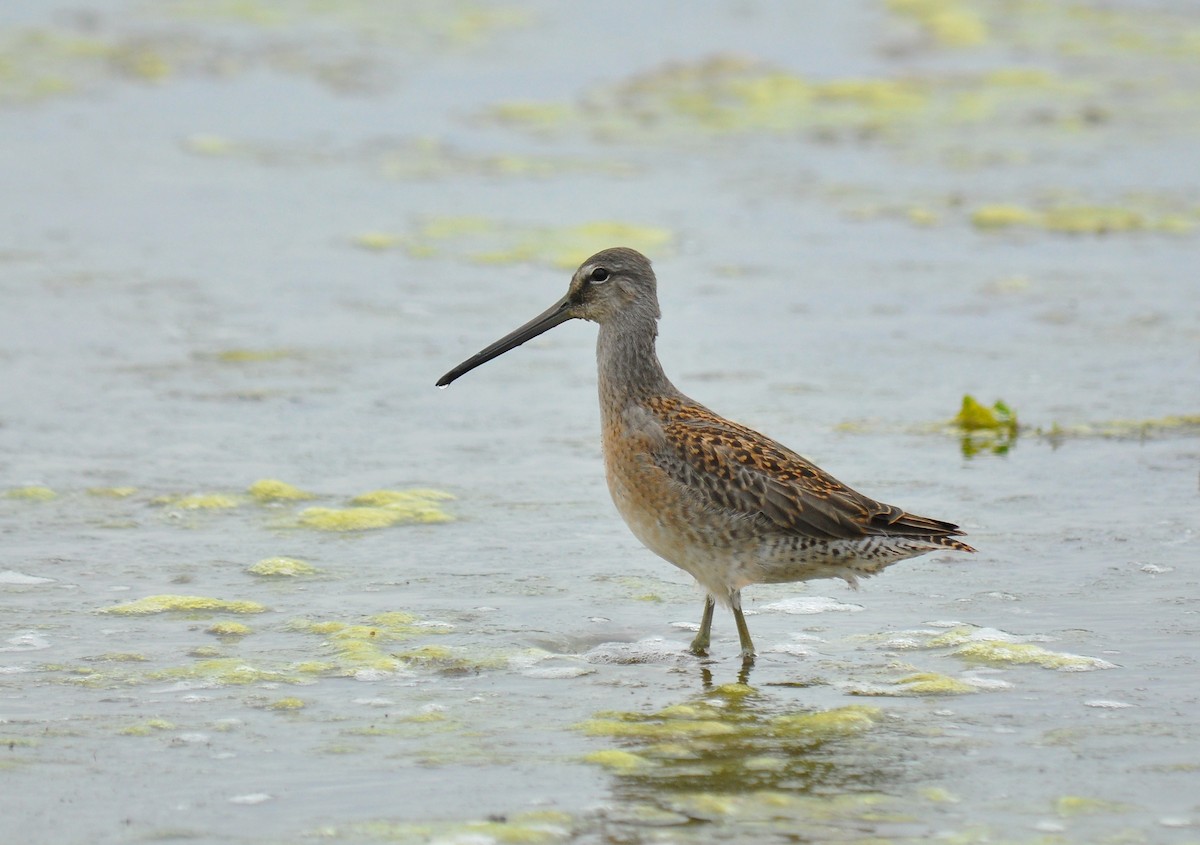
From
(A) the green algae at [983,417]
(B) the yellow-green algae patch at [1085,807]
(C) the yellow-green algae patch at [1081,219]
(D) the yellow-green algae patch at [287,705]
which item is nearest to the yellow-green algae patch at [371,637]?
(D) the yellow-green algae patch at [287,705]

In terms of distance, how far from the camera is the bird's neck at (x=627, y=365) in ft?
17.8

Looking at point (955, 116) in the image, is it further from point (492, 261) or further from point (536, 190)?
point (492, 261)

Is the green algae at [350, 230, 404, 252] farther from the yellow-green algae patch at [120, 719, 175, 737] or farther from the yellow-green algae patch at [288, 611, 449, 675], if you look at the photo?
the yellow-green algae patch at [120, 719, 175, 737]

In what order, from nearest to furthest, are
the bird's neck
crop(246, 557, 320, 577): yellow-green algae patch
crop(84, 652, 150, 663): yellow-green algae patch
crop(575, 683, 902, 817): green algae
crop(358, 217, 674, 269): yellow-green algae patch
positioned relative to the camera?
crop(575, 683, 902, 817): green algae < crop(84, 652, 150, 663): yellow-green algae patch < the bird's neck < crop(246, 557, 320, 577): yellow-green algae patch < crop(358, 217, 674, 269): yellow-green algae patch

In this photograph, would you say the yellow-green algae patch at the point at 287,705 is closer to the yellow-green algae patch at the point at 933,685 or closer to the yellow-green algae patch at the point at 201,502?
the yellow-green algae patch at the point at 933,685

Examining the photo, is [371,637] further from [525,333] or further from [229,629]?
[525,333]

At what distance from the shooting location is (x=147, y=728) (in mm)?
4332

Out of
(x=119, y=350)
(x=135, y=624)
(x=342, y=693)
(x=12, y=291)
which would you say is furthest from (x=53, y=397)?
(x=342, y=693)

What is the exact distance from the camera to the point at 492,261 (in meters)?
9.80

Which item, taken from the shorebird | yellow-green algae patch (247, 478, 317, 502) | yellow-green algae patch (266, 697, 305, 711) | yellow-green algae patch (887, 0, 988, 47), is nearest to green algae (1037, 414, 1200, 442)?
the shorebird

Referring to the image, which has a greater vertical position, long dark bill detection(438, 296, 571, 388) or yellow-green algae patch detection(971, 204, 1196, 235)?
yellow-green algae patch detection(971, 204, 1196, 235)

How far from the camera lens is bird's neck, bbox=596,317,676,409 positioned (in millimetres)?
5418

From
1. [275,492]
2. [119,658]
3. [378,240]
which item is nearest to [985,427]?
[275,492]

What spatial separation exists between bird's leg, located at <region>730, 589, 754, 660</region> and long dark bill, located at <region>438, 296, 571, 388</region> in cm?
118
